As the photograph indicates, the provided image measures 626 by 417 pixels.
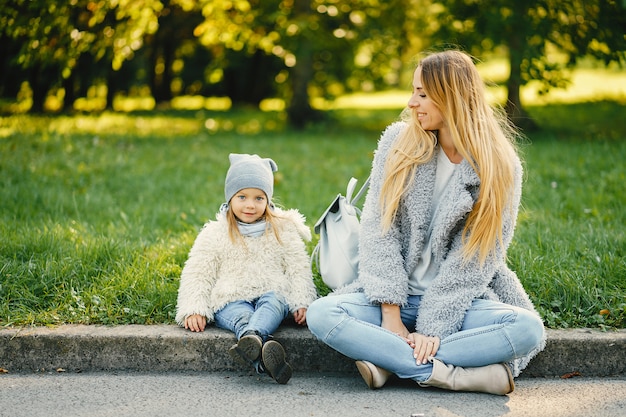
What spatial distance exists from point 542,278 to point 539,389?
860 millimetres

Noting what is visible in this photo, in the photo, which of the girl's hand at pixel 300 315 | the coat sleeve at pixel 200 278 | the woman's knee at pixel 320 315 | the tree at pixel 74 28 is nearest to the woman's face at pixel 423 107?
the woman's knee at pixel 320 315

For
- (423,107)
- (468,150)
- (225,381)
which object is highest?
(423,107)

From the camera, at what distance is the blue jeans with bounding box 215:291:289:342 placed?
3.56 meters

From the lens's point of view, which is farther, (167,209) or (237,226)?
(167,209)

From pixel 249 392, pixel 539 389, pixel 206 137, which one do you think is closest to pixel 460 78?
pixel 539 389

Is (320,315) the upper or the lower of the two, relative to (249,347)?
upper

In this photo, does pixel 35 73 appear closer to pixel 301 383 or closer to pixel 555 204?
pixel 555 204

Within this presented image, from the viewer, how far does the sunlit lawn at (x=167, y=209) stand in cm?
403

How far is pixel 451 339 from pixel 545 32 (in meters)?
7.12

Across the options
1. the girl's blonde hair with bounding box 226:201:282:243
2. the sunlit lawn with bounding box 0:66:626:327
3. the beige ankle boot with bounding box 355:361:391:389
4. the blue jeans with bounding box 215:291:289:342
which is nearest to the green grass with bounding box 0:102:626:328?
the sunlit lawn with bounding box 0:66:626:327

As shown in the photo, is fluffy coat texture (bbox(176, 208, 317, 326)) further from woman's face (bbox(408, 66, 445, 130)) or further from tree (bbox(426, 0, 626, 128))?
tree (bbox(426, 0, 626, 128))

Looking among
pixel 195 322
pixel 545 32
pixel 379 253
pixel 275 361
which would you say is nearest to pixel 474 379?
pixel 379 253

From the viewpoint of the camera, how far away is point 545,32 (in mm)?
9398

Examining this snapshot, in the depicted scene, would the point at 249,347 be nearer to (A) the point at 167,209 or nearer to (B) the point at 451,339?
(B) the point at 451,339
